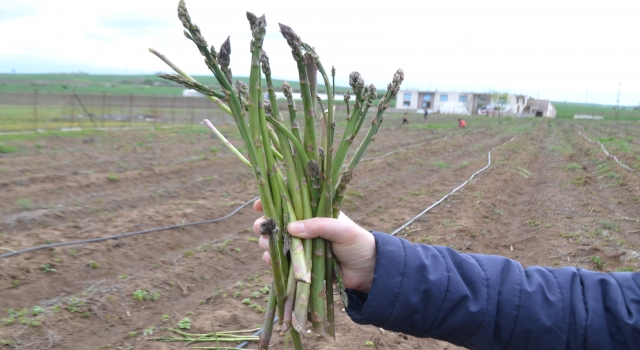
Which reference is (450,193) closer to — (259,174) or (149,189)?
(149,189)

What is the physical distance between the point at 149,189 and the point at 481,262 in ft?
24.0

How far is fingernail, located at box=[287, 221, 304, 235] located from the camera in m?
1.49

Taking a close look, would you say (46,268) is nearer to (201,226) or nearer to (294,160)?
(201,226)

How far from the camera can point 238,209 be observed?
710cm

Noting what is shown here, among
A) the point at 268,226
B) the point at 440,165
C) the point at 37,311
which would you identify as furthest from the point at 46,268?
the point at 440,165

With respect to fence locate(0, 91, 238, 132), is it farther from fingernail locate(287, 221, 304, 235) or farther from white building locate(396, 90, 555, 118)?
white building locate(396, 90, 555, 118)

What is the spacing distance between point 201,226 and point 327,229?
517 centimetres

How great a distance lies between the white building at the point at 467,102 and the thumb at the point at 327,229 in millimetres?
59637

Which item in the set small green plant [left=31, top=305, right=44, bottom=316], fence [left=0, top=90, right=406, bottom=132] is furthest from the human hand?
Result: fence [left=0, top=90, right=406, bottom=132]

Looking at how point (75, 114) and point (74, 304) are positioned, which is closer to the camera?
point (74, 304)

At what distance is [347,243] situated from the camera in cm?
159

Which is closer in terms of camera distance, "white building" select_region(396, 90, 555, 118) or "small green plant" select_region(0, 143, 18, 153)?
"small green plant" select_region(0, 143, 18, 153)

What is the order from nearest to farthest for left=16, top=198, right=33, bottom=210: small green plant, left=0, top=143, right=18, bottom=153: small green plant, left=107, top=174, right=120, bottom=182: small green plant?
1. left=16, top=198, right=33, bottom=210: small green plant
2. left=107, top=174, right=120, bottom=182: small green plant
3. left=0, top=143, right=18, bottom=153: small green plant

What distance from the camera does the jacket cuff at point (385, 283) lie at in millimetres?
1584
